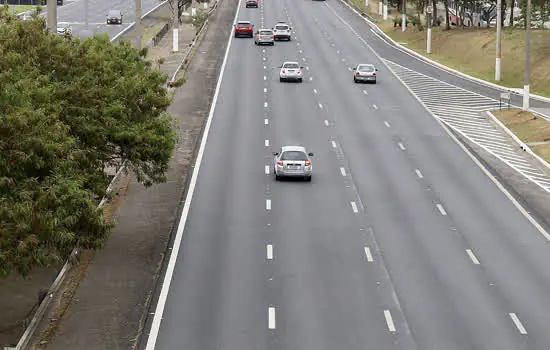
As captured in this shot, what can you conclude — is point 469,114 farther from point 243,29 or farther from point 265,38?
point 243,29

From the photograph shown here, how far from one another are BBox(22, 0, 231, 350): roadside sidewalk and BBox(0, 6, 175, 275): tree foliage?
7.73 feet

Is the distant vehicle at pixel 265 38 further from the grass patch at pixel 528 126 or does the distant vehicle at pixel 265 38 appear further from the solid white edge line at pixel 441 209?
the solid white edge line at pixel 441 209

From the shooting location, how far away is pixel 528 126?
6681 centimetres

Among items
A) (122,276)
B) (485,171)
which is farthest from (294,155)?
(122,276)

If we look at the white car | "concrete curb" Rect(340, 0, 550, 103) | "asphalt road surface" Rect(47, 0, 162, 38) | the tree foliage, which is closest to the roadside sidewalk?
the tree foliage

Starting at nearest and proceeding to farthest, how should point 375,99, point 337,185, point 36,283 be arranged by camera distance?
point 36,283 → point 337,185 → point 375,99

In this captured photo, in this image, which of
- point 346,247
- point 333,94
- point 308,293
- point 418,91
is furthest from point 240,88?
point 308,293

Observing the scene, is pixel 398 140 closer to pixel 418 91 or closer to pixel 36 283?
pixel 418 91

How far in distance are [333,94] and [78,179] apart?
50.8 m

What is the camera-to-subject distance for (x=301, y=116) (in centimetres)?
7000

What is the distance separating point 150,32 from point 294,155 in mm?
64964

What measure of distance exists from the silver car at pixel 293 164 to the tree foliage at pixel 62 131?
12.3 meters

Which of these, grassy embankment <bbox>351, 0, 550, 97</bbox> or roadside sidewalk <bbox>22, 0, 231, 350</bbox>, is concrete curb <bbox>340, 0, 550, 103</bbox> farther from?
roadside sidewalk <bbox>22, 0, 231, 350</bbox>

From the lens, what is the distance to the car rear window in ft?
174
